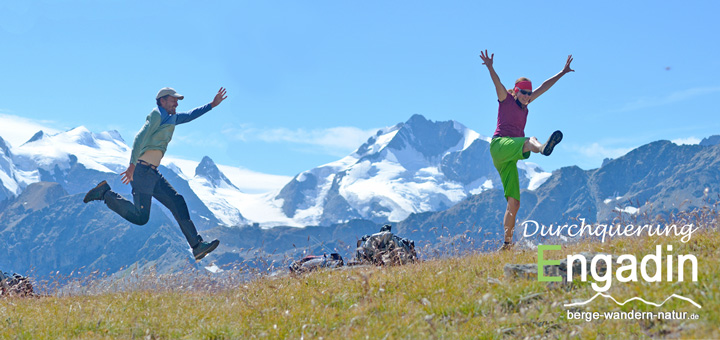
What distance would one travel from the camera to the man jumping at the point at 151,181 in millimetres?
12148

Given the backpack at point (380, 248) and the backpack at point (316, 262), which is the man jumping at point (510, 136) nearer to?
the backpack at point (380, 248)

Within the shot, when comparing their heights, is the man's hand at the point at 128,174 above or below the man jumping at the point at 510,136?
below

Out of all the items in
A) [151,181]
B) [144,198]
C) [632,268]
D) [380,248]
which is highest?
[151,181]

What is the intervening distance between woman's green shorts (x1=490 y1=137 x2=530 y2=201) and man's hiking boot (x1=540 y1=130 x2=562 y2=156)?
1.13 m

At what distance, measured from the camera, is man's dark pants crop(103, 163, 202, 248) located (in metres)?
12.1

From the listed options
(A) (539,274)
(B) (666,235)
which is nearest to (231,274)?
(A) (539,274)

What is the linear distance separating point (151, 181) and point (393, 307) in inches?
271

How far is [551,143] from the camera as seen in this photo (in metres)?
9.56

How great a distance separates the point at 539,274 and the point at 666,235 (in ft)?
8.18

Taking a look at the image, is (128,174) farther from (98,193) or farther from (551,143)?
(551,143)

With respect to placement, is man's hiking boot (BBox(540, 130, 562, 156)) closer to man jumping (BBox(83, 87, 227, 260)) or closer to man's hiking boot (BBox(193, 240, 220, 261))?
man's hiking boot (BBox(193, 240, 220, 261))

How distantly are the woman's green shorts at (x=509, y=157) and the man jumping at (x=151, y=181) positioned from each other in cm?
579

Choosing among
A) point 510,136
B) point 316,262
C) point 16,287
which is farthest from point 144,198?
point 510,136

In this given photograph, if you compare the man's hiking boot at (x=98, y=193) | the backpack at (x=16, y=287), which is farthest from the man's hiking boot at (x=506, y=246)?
the backpack at (x=16, y=287)
